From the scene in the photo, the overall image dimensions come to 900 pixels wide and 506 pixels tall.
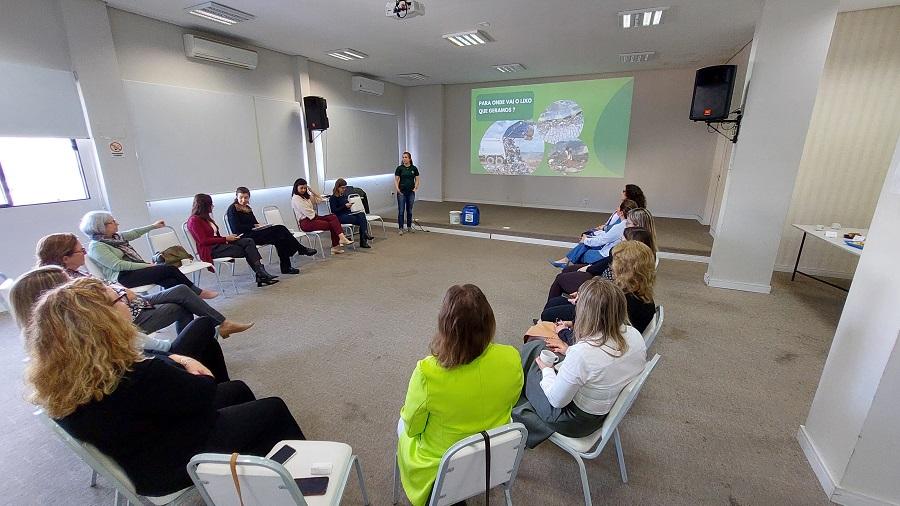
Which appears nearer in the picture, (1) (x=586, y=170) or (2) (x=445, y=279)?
(2) (x=445, y=279)

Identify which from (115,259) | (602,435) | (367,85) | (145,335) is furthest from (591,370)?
(367,85)

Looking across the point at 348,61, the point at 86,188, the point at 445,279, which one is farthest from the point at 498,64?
the point at 86,188

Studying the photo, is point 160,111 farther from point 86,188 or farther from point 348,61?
point 348,61

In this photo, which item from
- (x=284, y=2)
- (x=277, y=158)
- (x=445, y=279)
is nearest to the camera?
(x=284, y=2)

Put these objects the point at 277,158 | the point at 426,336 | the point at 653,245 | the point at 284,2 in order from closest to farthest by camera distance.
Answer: the point at 653,245
the point at 426,336
the point at 284,2
the point at 277,158

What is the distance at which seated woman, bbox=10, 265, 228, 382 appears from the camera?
5.03ft

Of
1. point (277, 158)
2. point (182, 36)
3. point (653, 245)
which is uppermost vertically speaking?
point (182, 36)

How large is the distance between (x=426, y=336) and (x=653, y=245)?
6.25ft

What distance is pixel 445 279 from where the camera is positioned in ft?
14.6

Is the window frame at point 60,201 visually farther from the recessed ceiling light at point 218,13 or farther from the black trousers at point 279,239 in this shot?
the recessed ceiling light at point 218,13

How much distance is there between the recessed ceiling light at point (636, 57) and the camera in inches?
232

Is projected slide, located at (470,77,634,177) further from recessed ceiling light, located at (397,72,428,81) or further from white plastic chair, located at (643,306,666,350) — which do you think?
white plastic chair, located at (643,306,666,350)

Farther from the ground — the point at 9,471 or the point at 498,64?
the point at 498,64

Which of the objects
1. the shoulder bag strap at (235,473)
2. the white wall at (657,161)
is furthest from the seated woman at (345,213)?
the shoulder bag strap at (235,473)
